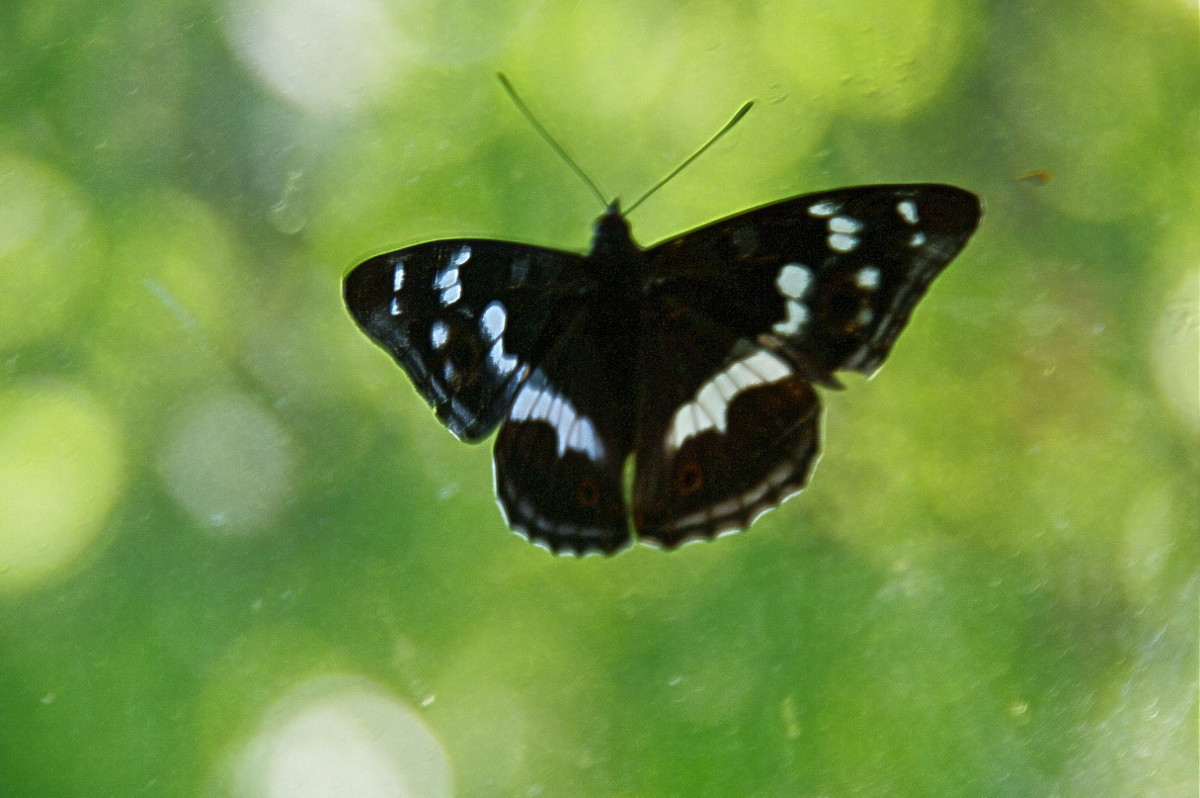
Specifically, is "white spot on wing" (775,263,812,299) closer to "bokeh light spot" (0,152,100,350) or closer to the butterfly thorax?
the butterfly thorax

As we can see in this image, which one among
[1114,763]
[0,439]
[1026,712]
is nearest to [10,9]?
[0,439]

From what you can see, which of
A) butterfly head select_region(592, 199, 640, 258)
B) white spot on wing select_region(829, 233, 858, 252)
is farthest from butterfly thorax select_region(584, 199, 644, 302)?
white spot on wing select_region(829, 233, 858, 252)

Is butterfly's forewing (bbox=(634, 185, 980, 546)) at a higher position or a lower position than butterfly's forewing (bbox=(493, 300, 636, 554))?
higher

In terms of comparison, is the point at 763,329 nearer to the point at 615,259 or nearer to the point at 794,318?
the point at 794,318

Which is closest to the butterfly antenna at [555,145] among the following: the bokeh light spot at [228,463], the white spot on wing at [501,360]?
the white spot on wing at [501,360]

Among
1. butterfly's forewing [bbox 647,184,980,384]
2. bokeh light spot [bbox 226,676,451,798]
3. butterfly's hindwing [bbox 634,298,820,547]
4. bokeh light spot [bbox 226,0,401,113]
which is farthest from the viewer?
bokeh light spot [bbox 226,0,401,113]

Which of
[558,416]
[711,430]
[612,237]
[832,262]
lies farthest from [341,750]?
[832,262]

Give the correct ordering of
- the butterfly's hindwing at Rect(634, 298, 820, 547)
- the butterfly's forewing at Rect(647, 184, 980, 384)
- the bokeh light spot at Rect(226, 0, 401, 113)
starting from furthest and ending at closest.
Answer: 1. the bokeh light spot at Rect(226, 0, 401, 113)
2. the butterfly's hindwing at Rect(634, 298, 820, 547)
3. the butterfly's forewing at Rect(647, 184, 980, 384)

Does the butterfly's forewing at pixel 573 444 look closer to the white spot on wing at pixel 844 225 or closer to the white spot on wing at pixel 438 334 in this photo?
the white spot on wing at pixel 438 334
